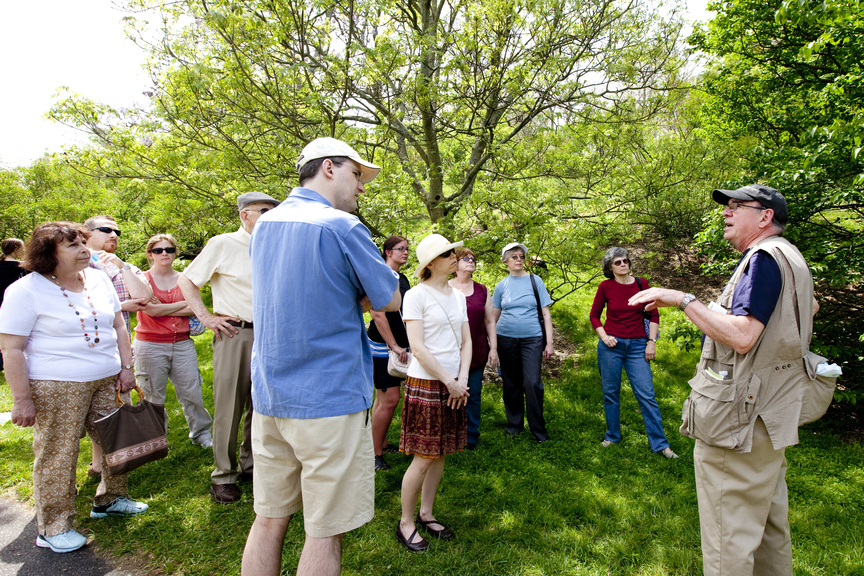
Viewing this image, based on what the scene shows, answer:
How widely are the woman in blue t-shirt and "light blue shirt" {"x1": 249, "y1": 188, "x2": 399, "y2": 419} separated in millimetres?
3192

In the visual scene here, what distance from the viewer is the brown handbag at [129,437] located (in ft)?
10.4

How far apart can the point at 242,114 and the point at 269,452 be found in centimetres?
498

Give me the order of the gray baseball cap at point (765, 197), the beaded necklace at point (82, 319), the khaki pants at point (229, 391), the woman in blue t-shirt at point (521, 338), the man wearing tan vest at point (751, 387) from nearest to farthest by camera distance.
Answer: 1. the man wearing tan vest at point (751, 387)
2. the gray baseball cap at point (765, 197)
3. the beaded necklace at point (82, 319)
4. the khaki pants at point (229, 391)
5. the woman in blue t-shirt at point (521, 338)

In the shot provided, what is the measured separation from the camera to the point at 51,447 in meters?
3.06

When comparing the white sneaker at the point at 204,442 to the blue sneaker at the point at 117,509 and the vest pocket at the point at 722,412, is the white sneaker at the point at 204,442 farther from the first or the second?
the vest pocket at the point at 722,412

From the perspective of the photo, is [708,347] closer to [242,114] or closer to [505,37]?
[505,37]

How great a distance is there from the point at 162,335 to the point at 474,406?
3.13 m

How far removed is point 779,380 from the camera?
2.12 m

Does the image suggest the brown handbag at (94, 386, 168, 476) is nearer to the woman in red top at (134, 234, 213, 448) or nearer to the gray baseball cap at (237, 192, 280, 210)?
the woman in red top at (134, 234, 213, 448)

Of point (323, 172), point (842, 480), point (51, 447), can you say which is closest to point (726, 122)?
point (842, 480)

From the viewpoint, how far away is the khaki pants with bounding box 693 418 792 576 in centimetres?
215

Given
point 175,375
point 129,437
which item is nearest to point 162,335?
point 175,375

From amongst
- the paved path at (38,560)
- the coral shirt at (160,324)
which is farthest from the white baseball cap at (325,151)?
the coral shirt at (160,324)

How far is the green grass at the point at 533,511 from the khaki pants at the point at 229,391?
32cm
